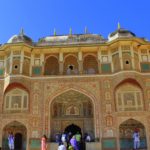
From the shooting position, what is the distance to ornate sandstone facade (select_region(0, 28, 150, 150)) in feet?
58.1

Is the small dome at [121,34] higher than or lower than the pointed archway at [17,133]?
higher

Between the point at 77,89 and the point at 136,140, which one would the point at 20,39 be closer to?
the point at 77,89

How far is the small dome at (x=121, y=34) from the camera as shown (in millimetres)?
19234

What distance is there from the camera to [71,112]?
18.9 m

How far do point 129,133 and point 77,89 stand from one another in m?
4.39

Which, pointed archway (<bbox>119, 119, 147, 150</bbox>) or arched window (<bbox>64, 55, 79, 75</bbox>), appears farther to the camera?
arched window (<bbox>64, 55, 79, 75</bbox>)

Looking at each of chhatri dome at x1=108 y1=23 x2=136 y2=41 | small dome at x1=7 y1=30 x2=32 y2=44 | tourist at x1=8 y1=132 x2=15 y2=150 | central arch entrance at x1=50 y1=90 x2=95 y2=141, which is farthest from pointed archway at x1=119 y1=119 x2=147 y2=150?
small dome at x1=7 y1=30 x2=32 y2=44

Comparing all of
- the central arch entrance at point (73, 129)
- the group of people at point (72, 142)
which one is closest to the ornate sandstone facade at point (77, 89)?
the central arch entrance at point (73, 129)

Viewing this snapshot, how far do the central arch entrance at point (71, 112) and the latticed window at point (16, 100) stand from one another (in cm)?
184

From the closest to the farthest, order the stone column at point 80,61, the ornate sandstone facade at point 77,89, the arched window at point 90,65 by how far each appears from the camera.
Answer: the ornate sandstone facade at point 77,89, the stone column at point 80,61, the arched window at point 90,65

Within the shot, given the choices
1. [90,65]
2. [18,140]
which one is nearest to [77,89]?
[90,65]

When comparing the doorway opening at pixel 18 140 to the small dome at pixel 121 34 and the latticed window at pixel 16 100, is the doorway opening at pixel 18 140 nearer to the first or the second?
the latticed window at pixel 16 100

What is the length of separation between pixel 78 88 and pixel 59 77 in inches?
60.0

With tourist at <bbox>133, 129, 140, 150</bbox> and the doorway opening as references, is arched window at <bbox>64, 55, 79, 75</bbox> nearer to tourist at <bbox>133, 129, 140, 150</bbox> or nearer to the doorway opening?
the doorway opening
